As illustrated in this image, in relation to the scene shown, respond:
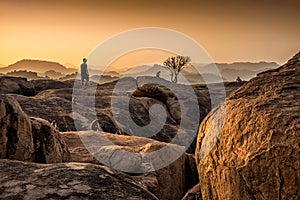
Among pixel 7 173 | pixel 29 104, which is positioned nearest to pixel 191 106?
pixel 29 104

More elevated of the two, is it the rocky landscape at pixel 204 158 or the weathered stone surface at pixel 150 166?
the rocky landscape at pixel 204 158

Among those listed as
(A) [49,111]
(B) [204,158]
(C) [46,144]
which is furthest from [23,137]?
(A) [49,111]

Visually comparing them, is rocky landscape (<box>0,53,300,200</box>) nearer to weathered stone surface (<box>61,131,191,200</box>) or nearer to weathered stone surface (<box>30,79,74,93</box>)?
weathered stone surface (<box>61,131,191,200</box>)

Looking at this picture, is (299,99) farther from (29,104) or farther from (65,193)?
(29,104)

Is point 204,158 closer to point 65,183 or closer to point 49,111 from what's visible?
point 65,183

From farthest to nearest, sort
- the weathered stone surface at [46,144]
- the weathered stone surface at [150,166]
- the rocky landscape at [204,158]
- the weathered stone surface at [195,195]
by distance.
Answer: the weathered stone surface at [150,166] → the weathered stone surface at [195,195] → the weathered stone surface at [46,144] → the rocky landscape at [204,158]

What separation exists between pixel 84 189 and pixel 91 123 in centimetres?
2110

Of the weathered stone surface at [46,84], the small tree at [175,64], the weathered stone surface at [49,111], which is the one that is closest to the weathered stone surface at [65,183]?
the weathered stone surface at [49,111]

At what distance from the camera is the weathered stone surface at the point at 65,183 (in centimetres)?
549

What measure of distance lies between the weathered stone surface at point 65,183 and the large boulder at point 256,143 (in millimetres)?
2142

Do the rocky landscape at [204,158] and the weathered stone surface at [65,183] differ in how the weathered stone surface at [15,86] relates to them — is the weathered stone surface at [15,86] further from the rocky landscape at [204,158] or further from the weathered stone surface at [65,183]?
the weathered stone surface at [65,183]

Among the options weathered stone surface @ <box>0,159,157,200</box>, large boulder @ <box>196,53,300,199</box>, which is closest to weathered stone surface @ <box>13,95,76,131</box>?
large boulder @ <box>196,53,300,199</box>

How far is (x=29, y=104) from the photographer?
2453 cm

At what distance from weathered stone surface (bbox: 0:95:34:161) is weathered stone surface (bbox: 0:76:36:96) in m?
27.8
